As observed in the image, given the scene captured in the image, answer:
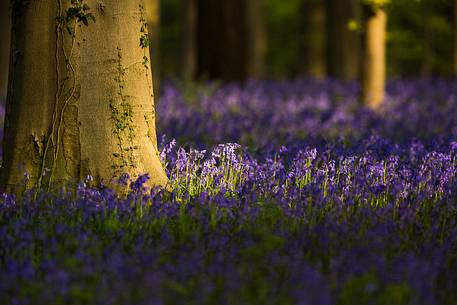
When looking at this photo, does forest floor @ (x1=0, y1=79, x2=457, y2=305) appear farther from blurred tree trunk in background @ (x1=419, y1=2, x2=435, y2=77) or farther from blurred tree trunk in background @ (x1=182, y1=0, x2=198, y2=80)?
blurred tree trunk in background @ (x1=419, y1=2, x2=435, y2=77)

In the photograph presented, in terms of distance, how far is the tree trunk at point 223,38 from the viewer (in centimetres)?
1841

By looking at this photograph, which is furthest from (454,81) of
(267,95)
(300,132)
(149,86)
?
(149,86)

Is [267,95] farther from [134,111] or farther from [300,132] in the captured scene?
[134,111]

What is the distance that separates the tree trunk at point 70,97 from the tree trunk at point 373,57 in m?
7.10

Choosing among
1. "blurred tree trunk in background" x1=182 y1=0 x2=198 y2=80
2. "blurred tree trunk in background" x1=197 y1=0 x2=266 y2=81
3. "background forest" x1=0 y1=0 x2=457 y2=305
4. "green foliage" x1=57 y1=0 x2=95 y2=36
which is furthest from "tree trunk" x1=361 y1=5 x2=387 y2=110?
"blurred tree trunk in background" x1=182 y1=0 x2=198 y2=80

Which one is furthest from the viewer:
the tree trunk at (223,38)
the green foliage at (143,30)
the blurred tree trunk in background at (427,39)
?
the blurred tree trunk in background at (427,39)

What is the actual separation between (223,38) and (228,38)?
0.11 metres

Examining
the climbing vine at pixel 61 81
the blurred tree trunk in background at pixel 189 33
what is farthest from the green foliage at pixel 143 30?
the blurred tree trunk in background at pixel 189 33

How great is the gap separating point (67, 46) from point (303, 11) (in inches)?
977

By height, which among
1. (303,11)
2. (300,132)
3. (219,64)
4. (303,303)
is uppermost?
(303,11)

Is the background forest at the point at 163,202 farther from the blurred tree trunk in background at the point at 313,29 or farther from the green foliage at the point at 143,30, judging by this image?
the blurred tree trunk in background at the point at 313,29

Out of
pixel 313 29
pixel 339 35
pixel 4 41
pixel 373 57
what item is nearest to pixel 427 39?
pixel 313 29

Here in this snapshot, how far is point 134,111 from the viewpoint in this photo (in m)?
6.36

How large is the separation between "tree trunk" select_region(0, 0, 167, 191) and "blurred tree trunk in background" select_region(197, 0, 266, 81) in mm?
12065
